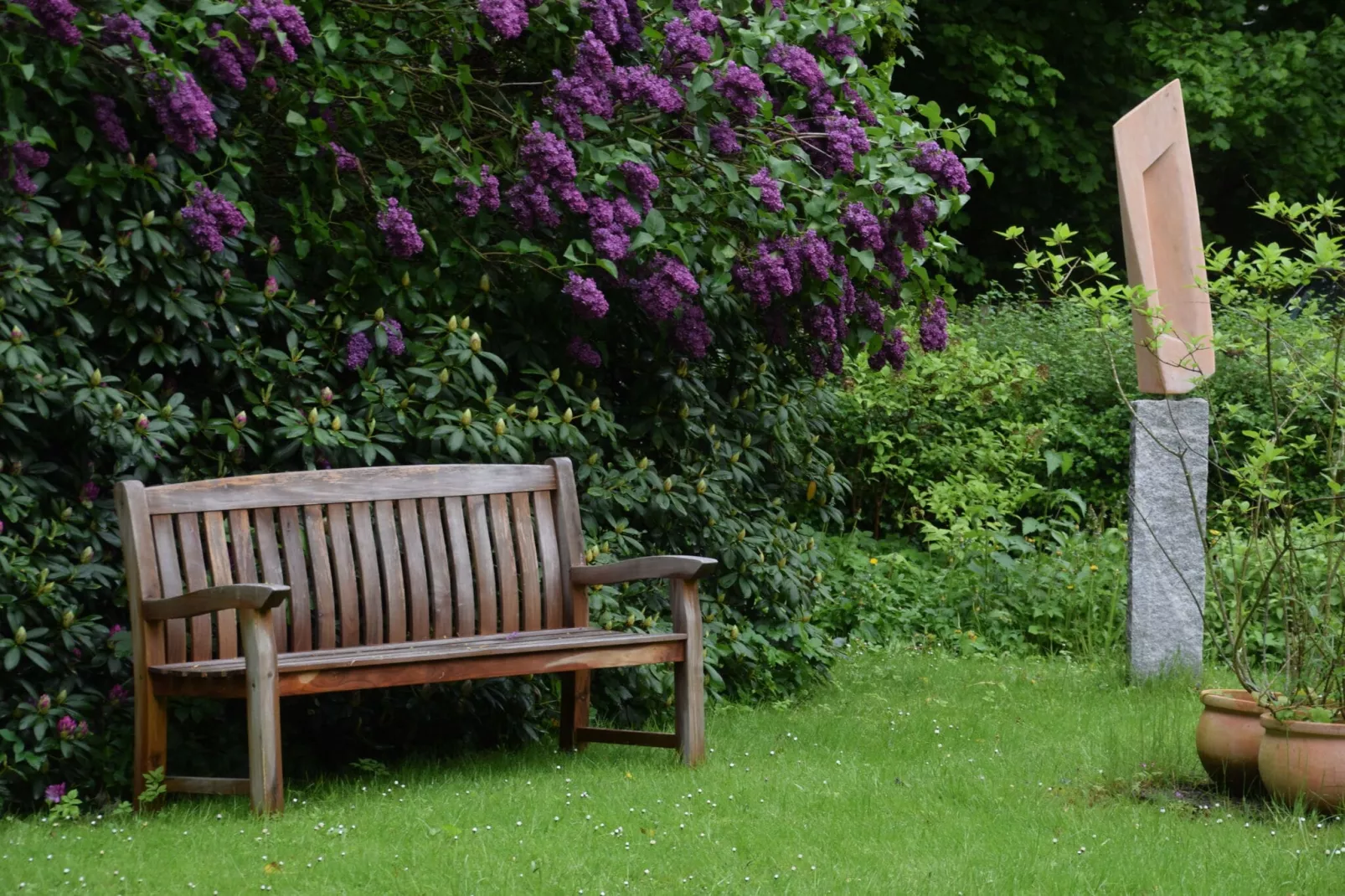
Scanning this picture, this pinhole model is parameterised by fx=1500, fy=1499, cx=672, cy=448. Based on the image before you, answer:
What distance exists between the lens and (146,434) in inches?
180

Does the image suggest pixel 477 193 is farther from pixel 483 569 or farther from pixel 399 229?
pixel 483 569

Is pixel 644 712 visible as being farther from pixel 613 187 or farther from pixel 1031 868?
pixel 1031 868

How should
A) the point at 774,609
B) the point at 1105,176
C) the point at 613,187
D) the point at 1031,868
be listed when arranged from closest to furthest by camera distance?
the point at 1031,868 → the point at 613,187 → the point at 774,609 → the point at 1105,176

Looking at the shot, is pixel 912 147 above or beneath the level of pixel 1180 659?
above

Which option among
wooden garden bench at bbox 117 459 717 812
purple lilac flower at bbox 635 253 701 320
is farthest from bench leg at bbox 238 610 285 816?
purple lilac flower at bbox 635 253 701 320

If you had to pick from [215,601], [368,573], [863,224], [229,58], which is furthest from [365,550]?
[863,224]

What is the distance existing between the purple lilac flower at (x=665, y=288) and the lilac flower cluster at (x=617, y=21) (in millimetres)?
776

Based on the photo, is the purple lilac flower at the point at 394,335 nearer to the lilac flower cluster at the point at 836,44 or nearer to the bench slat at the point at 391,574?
the bench slat at the point at 391,574

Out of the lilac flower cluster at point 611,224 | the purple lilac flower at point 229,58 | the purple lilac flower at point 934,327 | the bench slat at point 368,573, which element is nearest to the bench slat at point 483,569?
the bench slat at point 368,573

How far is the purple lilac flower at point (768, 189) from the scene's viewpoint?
5.22 m

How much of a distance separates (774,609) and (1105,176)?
1056 centimetres

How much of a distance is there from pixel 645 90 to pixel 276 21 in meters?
1.27

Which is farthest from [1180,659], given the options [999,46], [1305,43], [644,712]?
[1305,43]

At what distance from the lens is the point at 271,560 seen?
183 inches
